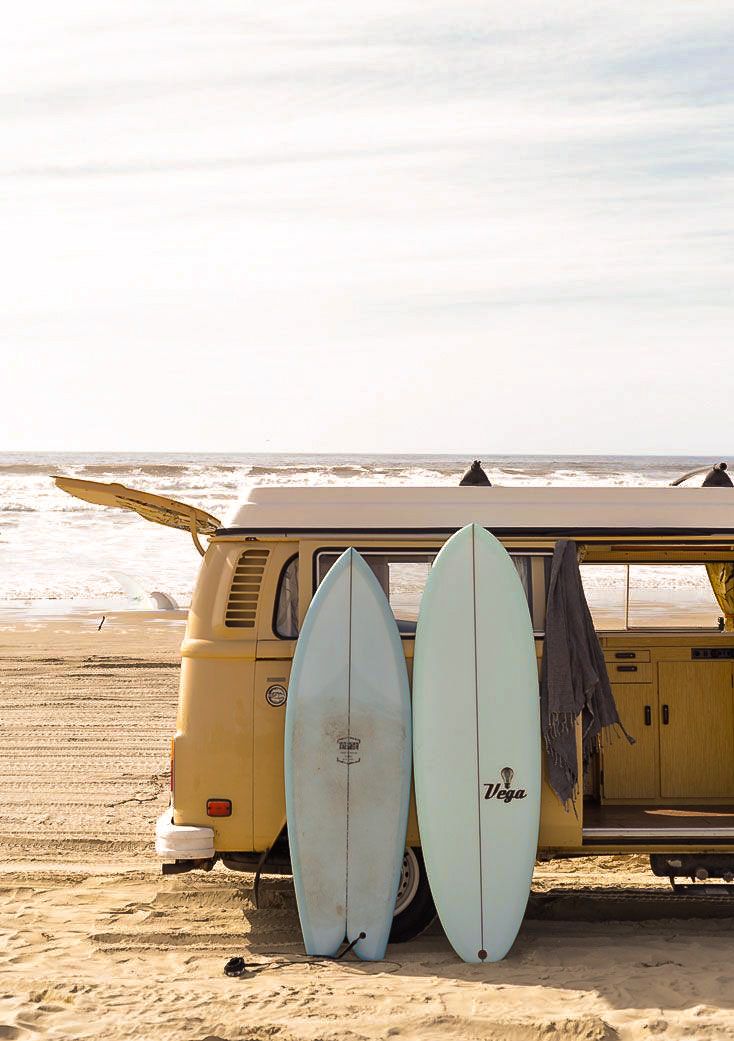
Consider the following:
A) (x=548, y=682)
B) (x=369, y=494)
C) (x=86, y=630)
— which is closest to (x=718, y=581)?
(x=548, y=682)

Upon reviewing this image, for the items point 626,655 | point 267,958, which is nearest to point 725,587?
point 626,655

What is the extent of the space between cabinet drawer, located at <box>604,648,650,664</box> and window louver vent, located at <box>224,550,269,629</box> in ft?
8.16

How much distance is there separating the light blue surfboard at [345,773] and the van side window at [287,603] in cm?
18

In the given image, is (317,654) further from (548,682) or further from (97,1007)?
(97,1007)

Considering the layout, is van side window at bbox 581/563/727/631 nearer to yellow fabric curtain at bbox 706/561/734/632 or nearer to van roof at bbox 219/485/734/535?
yellow fabric curtain at bbox 706/561/734/632

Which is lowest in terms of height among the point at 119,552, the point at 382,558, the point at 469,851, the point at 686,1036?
the point at 686,1036

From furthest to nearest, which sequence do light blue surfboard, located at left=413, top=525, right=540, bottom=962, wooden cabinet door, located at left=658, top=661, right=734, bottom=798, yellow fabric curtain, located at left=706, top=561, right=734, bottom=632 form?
yellow fabric curtain, located at left=706, top=561, right=734, bottom=632 → wooden cabinet door, located at left=658, top=661, right=734, bottom=798 → light blue surfboard, located at left=413, top=525, right=540, bottom=962

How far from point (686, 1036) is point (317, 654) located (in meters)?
2.55

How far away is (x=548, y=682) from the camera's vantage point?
6.28 m

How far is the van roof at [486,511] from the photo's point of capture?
21.4 feet

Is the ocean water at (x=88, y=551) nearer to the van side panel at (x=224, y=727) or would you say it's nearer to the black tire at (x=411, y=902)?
the van side panel at (x=224, y=727)

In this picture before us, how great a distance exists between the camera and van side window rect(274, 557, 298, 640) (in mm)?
6477

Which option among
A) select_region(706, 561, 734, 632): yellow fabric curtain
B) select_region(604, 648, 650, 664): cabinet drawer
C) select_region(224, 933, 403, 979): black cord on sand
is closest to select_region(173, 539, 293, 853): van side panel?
select_region(224, 933, 403, 979): black cord on sand

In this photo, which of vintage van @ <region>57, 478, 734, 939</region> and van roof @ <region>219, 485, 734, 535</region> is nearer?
vintage van @ <region>57, 478, 734, 939</region>
